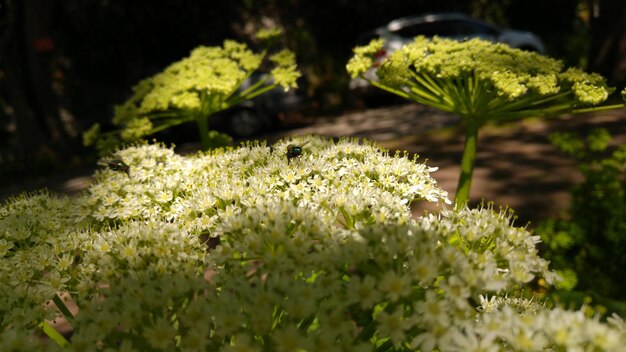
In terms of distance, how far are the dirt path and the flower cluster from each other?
2.72 metres

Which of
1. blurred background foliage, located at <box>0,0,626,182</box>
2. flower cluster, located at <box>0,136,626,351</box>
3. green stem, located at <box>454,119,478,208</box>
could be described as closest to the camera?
flower cluster, located at <box>0,136,626,351</box>

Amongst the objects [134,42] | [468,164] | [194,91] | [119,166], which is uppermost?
[134,42]

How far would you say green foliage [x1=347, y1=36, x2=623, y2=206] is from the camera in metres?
2.85

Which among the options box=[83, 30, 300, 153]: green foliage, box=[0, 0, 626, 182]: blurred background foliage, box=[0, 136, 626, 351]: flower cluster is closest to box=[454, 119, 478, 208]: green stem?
box=[0, 136, 626, 351]: flower cluster

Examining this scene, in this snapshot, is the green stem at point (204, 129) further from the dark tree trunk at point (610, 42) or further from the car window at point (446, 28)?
the car window at point (446, 28)

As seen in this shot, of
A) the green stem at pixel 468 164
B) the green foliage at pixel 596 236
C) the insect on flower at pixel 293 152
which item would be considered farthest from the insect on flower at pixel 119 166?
the green foliage at pixel 596 236

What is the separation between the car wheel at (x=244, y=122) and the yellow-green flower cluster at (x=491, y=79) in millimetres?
10819

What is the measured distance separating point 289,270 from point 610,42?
10.7 meters

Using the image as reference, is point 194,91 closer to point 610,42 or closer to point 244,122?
point 610,42

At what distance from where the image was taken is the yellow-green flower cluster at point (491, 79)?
2848mm

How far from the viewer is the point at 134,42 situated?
1884 centimetres

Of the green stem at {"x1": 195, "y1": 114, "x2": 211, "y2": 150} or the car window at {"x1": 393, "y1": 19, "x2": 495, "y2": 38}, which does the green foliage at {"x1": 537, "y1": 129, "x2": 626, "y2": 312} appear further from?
the car window at {"x1": 393, "y1": 19, "x2": 495, "y2": 38}

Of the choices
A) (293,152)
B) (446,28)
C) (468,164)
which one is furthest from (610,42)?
(293,152)

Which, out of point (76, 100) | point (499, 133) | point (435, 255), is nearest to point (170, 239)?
point (435, 255)
